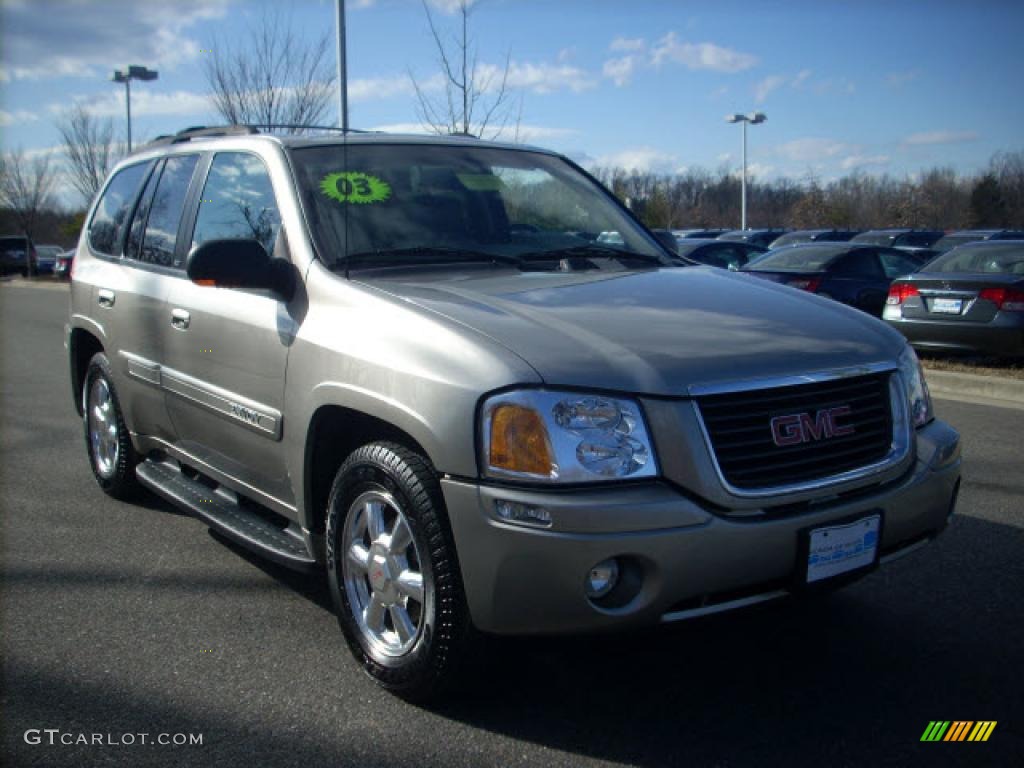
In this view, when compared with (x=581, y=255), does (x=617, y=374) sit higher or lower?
lower

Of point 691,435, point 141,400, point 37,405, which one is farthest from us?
point 37,405

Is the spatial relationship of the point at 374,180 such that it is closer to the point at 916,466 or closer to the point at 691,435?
the point at 691,435

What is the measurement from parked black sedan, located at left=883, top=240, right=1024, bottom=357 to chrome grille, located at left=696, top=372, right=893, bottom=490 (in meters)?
7.51

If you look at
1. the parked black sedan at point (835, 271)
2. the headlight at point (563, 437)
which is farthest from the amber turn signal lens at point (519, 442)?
the parked black sedan at point (835, 271)

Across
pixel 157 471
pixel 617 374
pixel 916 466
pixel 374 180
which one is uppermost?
pixel 374 180

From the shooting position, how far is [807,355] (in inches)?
122

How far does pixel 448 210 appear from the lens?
4.11m

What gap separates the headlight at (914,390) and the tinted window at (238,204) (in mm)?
2364

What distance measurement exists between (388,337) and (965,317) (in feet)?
27.9

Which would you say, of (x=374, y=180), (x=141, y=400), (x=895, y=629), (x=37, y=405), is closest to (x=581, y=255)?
(x=374, y=180)

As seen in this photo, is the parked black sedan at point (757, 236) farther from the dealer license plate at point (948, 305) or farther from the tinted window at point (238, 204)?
the tinted window at point (238, 204)

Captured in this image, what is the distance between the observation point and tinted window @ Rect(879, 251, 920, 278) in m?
14.0

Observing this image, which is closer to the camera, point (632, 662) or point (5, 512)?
point (632, 662)

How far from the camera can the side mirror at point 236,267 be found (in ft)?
11.4
